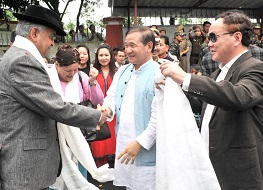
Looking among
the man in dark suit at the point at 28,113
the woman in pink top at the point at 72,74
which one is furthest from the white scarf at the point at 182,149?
the woman in pink top at the point at 72,74

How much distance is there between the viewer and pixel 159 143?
2.51 metres

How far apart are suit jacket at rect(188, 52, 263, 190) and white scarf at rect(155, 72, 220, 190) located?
0.14 metres

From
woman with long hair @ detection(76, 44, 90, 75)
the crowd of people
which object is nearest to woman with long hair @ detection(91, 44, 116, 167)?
woman with long hair @ detection(76, 44, 90, 75)

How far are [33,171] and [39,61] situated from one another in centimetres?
77

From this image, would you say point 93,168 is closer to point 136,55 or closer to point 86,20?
point 136,55

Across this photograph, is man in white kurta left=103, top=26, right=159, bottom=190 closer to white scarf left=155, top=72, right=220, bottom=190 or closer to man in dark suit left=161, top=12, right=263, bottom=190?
white scarf left=155, top=72, right=220, bottom=190

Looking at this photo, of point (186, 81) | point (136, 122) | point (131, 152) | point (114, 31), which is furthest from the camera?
point (114, 31)

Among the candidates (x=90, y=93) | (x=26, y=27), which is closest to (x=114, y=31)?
(x=90, y=93)

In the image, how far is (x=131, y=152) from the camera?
284 centimetres

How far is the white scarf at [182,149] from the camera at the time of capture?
222cm

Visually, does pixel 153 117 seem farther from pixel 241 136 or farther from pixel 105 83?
Result: pixel 105 83

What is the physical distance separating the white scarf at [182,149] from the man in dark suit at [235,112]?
5.8 inches

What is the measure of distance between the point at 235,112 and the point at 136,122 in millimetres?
1002

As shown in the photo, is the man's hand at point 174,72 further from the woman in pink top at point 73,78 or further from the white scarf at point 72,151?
the woman in pink top at point 73,78
